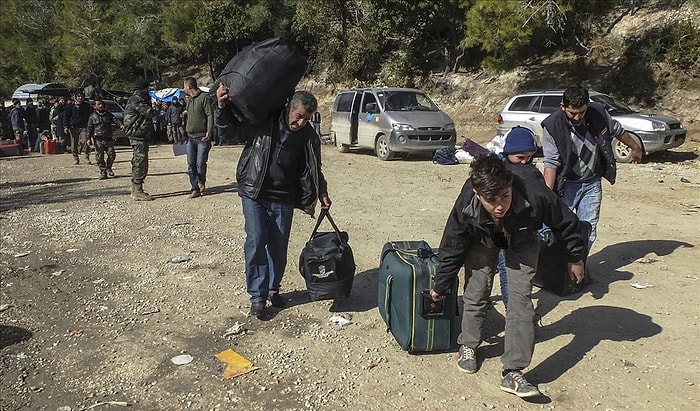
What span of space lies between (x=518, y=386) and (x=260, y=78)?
2554mm

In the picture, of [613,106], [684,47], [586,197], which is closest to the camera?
[586,197]

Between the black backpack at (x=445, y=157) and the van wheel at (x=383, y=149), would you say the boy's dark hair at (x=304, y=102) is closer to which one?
the black backpack at (x=445, y=157)

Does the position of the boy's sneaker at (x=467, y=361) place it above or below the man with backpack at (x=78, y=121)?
below

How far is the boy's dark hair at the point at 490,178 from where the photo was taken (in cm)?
291

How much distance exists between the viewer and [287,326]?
4.48 meters

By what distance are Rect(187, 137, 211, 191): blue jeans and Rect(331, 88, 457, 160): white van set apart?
5062mm

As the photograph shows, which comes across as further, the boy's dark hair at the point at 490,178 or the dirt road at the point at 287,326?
the dirt road at the point at 287,326

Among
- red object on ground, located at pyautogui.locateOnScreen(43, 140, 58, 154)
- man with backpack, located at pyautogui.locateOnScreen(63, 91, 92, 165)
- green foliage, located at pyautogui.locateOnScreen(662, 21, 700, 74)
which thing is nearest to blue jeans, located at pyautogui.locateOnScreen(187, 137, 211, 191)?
man with backpack, located at pyautogui.locateOnScreen(63, 91, 92, 165)

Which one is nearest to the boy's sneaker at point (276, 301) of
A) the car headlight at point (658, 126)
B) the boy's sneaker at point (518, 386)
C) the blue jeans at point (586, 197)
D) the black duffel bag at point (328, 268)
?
the black duffel bag at point (328, 268)

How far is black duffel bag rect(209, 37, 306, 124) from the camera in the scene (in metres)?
3.95

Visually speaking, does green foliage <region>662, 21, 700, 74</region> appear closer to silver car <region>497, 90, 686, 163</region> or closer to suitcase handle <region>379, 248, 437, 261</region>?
silver car <region>497, 90, 686, 163</region>

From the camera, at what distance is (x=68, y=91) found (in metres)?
21.8

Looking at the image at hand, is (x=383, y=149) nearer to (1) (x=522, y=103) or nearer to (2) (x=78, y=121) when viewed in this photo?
(1) (x=522, y=103)

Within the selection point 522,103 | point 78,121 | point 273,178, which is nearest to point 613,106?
point 522,103
